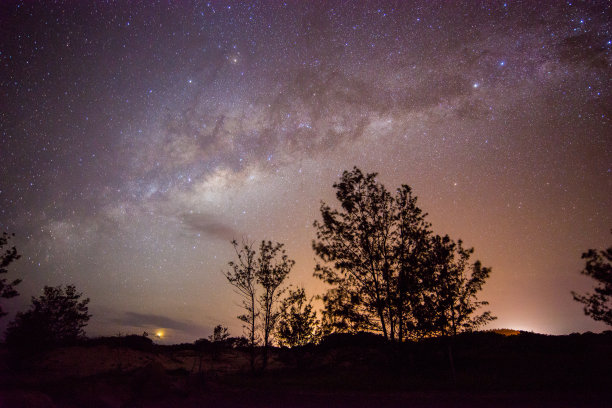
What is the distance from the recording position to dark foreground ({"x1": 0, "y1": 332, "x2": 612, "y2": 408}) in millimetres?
13141

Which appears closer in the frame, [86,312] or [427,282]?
[427,282]

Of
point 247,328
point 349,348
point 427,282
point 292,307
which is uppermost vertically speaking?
point 427,282

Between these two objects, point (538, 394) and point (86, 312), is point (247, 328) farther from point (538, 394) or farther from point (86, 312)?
point (86, 312)

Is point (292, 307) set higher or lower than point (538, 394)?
higher

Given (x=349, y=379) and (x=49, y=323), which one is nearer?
(x=349, y=379)

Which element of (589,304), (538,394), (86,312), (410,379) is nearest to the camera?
(538,394)

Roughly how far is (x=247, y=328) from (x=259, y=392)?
1088 cm

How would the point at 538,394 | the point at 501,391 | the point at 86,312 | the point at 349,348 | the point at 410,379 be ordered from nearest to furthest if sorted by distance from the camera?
the point at 538,394, the point at 501,391, the point at 410,379, the point at 349,348, the point at 86,312

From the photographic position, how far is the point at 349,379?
865 inches

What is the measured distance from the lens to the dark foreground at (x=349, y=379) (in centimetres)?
1314

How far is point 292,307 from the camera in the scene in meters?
28.6

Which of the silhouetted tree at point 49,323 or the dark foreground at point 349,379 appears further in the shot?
the silhouetted tree at point 49,323

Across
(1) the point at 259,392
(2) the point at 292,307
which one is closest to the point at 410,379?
(1) the point at 259,392

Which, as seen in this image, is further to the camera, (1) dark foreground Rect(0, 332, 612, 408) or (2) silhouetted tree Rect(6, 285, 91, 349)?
(2) silhouetted tree Rect(6, 285, 91, 349)
